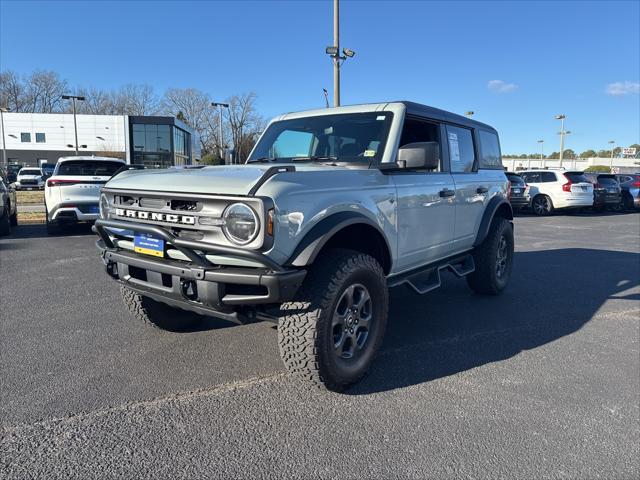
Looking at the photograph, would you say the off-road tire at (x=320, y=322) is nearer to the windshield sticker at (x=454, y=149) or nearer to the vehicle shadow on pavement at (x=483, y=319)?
the vehicle shadow on pavement at (x=483, y=319)

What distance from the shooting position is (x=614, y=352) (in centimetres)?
398

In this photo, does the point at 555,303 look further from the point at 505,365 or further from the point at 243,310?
the point at 243,310

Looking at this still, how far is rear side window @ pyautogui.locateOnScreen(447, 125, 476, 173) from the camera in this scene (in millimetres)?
4770

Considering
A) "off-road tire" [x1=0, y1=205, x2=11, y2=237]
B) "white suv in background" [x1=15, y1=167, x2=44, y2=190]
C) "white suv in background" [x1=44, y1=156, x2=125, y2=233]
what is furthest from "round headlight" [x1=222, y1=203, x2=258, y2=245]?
"white suv in background" [x1=15, y1=167, x2=44, y2=190]

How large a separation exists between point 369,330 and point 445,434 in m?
0.93

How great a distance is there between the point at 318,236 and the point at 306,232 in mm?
77

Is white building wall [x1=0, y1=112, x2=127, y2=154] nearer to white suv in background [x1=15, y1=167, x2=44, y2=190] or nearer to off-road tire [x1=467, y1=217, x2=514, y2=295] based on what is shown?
white suv in background [x1=15, y1=167, x2=44, y2=190]

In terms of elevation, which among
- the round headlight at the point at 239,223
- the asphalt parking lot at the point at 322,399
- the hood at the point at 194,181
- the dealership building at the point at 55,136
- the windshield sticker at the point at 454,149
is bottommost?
the asphalt parking lot at the point at 322,399

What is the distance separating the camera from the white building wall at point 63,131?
209 feet

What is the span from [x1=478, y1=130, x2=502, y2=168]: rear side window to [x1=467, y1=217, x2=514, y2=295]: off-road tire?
2.31 ft

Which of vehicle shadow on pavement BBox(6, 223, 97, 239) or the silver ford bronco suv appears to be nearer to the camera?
the silver ford bronco suv

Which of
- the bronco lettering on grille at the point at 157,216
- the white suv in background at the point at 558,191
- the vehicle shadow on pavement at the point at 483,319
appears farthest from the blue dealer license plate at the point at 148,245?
the white suv in background at the point at 558,191

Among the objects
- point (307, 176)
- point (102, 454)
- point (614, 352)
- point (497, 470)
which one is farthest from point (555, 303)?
point (102, 454)

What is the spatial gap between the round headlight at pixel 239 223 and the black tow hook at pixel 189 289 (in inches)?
15.5
